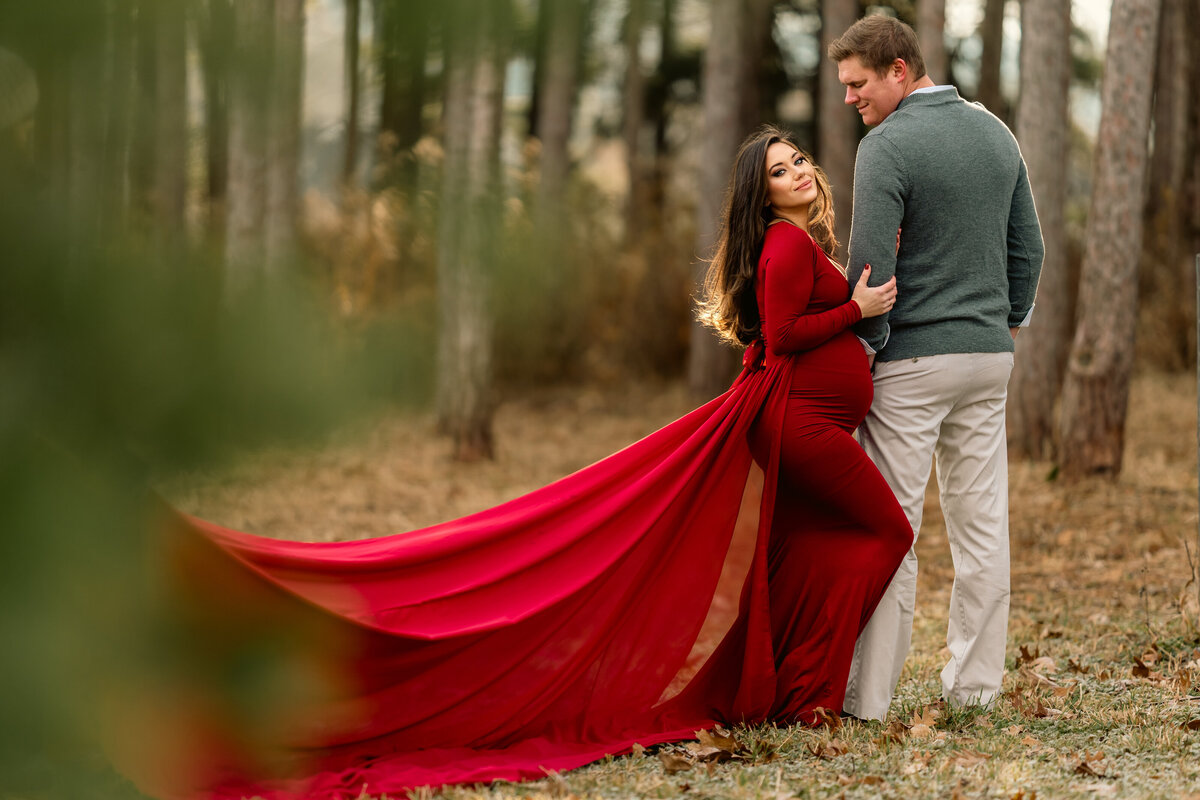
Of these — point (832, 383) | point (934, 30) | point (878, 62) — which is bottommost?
point (832, 383)

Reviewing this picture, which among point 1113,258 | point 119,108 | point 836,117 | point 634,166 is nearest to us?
point 119,108

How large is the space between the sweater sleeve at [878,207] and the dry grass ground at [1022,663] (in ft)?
4.60

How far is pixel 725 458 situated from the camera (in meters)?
3.71

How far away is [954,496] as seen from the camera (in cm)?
371

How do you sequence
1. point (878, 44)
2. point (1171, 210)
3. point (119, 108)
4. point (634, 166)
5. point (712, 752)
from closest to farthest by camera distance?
point (119, 108) < point (712, 752) < point (878, 44) < point (1171, 210) < point (634, 166)

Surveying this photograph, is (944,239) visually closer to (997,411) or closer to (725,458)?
(997,411)

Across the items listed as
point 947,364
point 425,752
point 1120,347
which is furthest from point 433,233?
point 1120,347

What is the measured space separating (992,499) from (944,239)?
0.84m

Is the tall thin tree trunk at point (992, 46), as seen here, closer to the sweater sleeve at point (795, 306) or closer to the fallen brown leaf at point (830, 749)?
the sweater sleeve at point (795, 306)

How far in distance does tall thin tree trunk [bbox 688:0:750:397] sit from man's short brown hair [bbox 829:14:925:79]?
8.86 metres

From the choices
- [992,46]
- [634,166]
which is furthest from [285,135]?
[634,166]

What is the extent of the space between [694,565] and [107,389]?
3.05 m

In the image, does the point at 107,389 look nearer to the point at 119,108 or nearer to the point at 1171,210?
the point at 119,108

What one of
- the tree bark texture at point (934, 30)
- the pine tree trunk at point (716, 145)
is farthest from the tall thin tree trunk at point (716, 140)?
the tree bark texture at point (934, 30)
